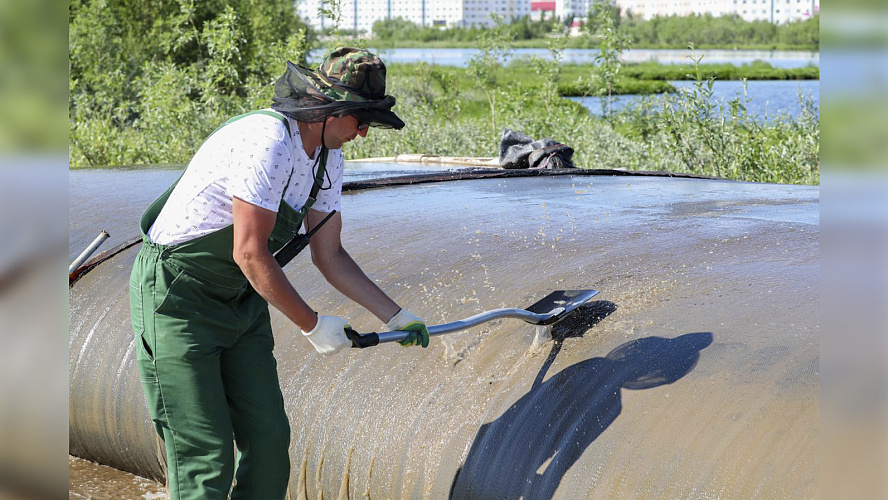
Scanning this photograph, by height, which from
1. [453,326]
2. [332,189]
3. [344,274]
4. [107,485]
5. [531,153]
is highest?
[332,189]

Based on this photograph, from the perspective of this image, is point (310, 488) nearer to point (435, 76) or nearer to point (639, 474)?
point (639, 474)

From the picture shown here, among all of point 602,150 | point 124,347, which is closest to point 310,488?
point 124,347

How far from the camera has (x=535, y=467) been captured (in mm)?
2416

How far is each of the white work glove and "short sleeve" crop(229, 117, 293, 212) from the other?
34cm

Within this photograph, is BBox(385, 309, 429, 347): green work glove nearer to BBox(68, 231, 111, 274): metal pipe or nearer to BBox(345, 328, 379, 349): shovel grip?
BBox(345, 328, 379, 349): shovel grip

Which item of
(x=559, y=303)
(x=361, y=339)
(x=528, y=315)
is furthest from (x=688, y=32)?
(x=361, y=339)

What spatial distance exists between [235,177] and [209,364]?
0.55 metres

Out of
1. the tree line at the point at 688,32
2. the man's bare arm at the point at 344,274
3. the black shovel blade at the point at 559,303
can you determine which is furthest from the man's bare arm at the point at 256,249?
the tree line at the point at 688,32

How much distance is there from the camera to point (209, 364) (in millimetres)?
2469

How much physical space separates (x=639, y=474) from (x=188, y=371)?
1218mm

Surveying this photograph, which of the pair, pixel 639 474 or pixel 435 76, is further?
pixel 435 76

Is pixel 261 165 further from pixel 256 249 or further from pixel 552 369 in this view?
pixel 552 369
